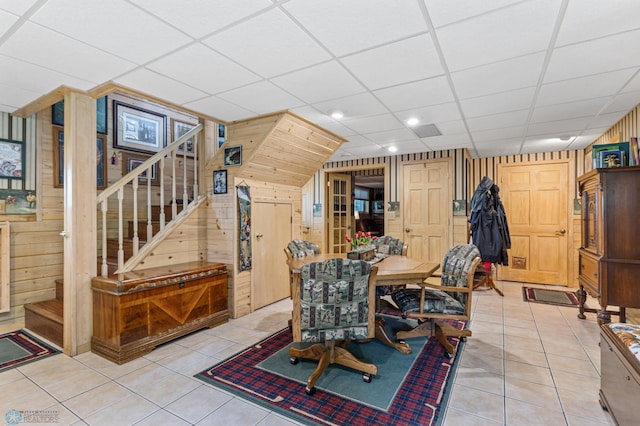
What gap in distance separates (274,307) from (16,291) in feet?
9.90

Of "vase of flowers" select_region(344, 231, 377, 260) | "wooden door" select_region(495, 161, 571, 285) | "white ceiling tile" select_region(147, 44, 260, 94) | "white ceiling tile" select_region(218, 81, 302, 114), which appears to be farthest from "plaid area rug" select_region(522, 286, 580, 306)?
"white ceiling tile" select_region(147, 44, 260, 94)

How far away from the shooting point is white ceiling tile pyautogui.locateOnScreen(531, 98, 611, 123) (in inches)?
129

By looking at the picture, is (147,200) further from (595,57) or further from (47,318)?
(595,57)

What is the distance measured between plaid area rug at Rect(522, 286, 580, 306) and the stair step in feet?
19.3

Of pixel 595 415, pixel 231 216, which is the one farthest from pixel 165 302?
pixel 595 415

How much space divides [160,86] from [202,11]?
51.3 inches

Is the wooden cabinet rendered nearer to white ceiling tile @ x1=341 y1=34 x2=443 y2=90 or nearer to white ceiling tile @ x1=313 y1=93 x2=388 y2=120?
white ceiling tile @ x1=341 y1=34 x2=443 y2=90

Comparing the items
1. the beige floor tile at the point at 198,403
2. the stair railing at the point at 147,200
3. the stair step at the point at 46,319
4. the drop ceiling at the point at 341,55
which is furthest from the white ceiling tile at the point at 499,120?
the stair step at the point at 46,319

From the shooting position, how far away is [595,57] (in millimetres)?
2336

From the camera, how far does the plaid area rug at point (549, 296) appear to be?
4.57 m

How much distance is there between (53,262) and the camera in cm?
395

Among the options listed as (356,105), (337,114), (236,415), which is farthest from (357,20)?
(236,415)

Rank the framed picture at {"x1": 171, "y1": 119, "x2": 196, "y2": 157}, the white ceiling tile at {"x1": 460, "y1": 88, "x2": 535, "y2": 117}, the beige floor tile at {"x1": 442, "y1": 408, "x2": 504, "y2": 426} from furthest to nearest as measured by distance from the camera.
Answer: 1. the framed picture at {"x1": 171, "y1": 119, "x2": 196, "y2": 157}
2. the white ceiling tile at {"x1": 460, "y1": 88, "x2": 535, "y2": 117}
3. the beige floor tile at {"x1": 442, "y1": 408, "x2": 504, "y2": 426}

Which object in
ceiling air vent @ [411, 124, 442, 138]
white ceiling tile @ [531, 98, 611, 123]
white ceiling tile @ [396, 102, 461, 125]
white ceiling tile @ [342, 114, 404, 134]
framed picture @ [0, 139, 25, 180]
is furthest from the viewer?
ceiling air vent @ [411, 124, 442, 138]
